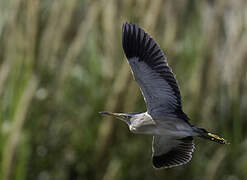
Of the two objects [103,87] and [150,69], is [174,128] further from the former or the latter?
[103,87]

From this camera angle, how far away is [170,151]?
2625mm

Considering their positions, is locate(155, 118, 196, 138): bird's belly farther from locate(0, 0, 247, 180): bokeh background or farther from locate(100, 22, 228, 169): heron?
locate(0, 0, 247, 180): bokeh background

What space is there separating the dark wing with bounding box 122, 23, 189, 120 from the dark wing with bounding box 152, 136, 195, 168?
32 centimetres

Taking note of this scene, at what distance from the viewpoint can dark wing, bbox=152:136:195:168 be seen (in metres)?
2.59

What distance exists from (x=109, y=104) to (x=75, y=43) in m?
0.44

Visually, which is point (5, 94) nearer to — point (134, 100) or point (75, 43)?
point (75, 43)

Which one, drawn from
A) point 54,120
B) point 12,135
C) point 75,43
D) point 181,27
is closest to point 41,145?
point 54,120

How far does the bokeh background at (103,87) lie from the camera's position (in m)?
3.38

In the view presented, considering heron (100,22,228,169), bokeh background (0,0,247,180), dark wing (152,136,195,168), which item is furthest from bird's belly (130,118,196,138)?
bokeh background (0,0,247,180)

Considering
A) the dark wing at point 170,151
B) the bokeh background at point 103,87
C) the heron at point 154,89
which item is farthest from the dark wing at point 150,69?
the bokeh background at point 103,87

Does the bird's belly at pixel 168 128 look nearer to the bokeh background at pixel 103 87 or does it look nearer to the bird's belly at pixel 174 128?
the bird's belly at pixel 174 128

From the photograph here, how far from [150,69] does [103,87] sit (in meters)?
1.42

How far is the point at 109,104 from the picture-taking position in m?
3.46

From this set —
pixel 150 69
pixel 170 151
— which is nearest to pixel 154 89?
pixel 150 69
